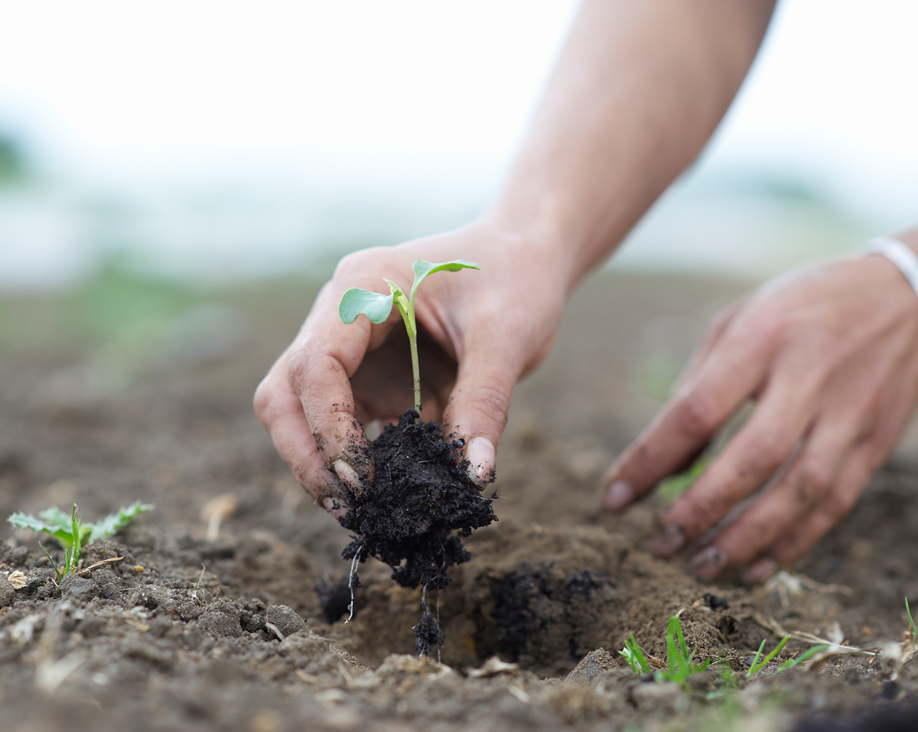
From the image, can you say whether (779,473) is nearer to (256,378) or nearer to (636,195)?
(636,195)

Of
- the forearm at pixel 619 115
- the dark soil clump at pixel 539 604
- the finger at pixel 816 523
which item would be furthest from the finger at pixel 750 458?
the forearm at pixel 619 115

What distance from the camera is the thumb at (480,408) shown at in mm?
1320

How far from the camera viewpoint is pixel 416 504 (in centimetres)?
130

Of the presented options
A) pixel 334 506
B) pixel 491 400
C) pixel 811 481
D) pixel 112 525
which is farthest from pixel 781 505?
pixel 112 525

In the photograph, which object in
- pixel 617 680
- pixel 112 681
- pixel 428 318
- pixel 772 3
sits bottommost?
pixel 617 680

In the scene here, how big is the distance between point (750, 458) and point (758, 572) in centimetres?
35

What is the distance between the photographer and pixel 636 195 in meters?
2.28

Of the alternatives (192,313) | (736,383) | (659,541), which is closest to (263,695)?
(659,541)

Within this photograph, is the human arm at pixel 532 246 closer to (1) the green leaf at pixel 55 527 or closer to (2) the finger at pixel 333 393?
(2) the finger at pixel 333 393

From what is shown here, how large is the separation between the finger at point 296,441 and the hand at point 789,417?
110 cm

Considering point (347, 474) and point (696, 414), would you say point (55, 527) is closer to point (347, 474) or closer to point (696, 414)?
point (347, 474)

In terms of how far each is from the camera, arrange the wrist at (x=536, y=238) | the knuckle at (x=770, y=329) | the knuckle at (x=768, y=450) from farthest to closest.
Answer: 1. the knuckle at (x=770, y=329)
2. the knuckle at (x=768, y=450)
3. the wrist at (x=536, y=238)

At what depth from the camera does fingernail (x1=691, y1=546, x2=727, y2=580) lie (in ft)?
6.41

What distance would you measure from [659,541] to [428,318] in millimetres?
1017
